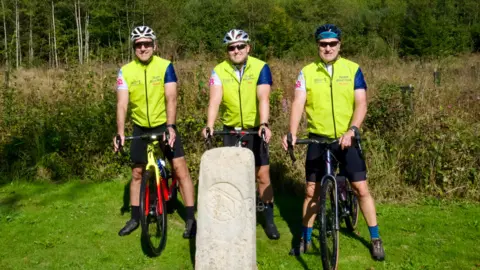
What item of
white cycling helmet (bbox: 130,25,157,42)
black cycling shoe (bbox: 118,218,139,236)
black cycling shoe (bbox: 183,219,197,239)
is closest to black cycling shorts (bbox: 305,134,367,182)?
black cycling shoe (bbox: 183,219,197,239)

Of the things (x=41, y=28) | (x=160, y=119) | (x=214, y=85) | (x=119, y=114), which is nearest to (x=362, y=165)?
(x=214, y=85)

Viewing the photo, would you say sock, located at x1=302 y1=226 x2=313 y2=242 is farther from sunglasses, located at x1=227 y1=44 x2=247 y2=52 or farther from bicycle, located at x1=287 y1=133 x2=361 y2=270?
sunglasses, located at x1=227 y1=44 x2=247 y2=52

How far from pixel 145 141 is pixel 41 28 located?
3500 cm

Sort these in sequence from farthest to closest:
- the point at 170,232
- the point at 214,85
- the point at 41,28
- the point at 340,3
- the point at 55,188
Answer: the point at 340,3
the point at 41,28
the point at 55,188
the point at 170,232
the point at 214,85

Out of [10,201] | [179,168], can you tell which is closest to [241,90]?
[179,168]

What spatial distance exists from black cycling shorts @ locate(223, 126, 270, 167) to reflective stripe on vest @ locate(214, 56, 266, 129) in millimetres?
127

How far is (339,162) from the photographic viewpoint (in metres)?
4.30

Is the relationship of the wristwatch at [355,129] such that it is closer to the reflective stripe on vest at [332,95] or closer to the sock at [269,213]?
the reflective stripe on vest at [332,95]

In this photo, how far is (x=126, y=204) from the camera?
6211 mm

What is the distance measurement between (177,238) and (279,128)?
2887 mm

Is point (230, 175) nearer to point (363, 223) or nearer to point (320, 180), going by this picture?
point (320, 180)

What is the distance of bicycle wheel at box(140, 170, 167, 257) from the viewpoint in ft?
14.8

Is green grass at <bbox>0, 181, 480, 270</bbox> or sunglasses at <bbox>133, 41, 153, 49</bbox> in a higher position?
sunglasses at <bbox>133, 41, 153, 49</bbox>

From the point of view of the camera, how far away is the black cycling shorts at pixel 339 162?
4.22m
